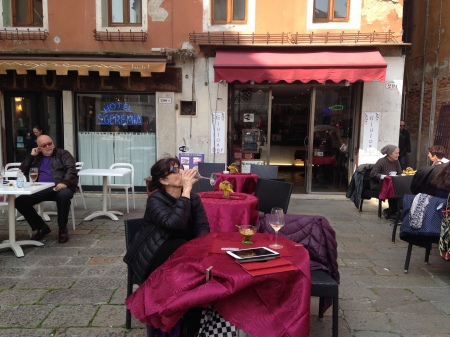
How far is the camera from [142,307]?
227 centimetres

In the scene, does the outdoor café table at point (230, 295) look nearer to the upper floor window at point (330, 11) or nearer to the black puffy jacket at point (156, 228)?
the black puffy jacket at point (156, 228)

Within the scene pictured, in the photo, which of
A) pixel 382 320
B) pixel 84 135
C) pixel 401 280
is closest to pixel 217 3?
pixel 84 135

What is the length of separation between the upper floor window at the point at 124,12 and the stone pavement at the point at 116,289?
4831 millimetres

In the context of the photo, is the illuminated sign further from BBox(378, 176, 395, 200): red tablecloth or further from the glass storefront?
BBox(378, 176, 395, 200): red tablecloth

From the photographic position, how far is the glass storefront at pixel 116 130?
8789mm

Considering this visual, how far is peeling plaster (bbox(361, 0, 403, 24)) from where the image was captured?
809 centimetres

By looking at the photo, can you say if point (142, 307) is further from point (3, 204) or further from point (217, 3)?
point (217, 3)

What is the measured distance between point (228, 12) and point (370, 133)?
4.05 meters

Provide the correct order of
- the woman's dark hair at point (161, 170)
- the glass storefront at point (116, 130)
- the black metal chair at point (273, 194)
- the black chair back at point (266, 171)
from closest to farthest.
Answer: the woman's dark hair at point (161, 170)
the black metal chair at point (273, 194)
the black chair back at point (266, 171)
the glass storefront at point (116, 130)

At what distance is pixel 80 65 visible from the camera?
7.70m

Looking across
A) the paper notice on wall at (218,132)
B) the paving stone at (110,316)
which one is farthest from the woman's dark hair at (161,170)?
the paper notice on wall at (218,132)

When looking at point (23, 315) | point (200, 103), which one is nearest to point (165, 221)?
point (23, 315)

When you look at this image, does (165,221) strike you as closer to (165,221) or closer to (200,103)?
(165,221)

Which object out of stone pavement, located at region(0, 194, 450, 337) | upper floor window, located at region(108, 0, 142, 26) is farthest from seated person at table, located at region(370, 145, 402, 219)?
upper floor window, located at region(108, 0, 142, 26)
